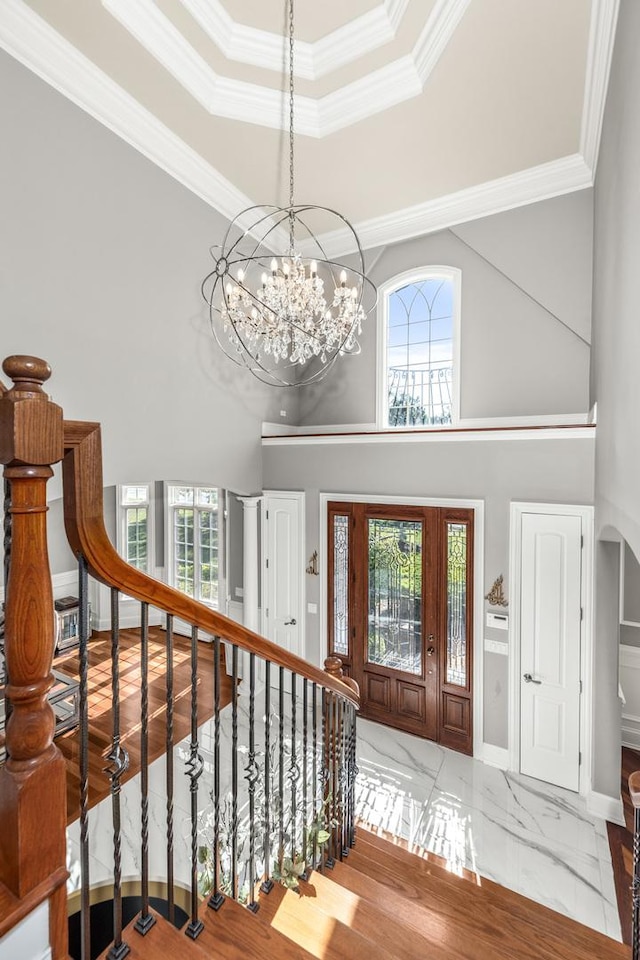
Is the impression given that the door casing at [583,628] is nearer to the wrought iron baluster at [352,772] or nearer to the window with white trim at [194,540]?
the wrought iron baluster at [352,772]

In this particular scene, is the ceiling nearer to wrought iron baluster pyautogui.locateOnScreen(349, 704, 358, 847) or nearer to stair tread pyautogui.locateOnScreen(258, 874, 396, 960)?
wrought iron baluster pyautogui.locateOnScreen(349, 704, 358, 847)

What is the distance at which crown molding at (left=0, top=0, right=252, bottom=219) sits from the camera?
271 cm

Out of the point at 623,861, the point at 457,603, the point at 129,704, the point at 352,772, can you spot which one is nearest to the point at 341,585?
the point at 457,603

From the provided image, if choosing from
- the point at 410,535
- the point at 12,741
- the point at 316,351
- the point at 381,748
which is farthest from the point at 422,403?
the point at 12,741

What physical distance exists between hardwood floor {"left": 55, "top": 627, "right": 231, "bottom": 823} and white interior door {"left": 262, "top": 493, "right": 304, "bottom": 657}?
101 centimetres

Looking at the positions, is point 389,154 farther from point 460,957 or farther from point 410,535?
point 460,957

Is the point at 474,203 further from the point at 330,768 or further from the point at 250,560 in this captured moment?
the point at 330,768

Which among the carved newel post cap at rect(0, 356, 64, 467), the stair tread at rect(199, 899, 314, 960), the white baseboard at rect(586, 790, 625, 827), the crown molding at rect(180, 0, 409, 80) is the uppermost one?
the crown molding at rect(180, 0, 409, 80)

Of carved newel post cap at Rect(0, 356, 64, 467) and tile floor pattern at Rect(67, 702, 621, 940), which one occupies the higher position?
carved newel post cap at Rect(0, 356, 64, 467)

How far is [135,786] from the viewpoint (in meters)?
3.86

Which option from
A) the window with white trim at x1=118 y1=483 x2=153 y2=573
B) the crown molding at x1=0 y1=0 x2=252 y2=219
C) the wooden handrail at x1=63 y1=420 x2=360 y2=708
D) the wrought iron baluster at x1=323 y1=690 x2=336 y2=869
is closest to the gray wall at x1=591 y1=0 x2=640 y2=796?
the wrought iron baluster at x1=323 y1=690 x2=336 y2=869

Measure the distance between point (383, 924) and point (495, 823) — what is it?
2215mm

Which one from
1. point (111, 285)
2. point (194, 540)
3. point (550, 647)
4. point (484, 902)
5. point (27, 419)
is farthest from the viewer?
point (194, 540)

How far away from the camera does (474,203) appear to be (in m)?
4.45
